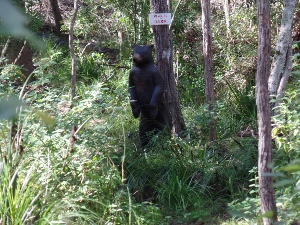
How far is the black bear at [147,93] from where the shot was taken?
6.23 metres

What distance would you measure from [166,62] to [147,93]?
69cm

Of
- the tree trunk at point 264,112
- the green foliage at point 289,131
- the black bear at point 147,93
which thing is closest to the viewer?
the tree trunk at point 264,112

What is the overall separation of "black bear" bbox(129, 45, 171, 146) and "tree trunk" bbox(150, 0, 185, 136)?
0.27 m

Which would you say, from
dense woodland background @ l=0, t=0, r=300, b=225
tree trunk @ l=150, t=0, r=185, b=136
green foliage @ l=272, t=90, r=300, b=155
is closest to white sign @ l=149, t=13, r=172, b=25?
tree trunk @ l=150, t=0, r=185, b=136

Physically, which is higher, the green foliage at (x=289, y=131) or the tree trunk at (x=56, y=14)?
the tree trunk at (x=56, y=14)

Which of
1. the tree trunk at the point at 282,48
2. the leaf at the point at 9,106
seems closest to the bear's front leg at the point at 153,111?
the tree trunk at the point at 282,48

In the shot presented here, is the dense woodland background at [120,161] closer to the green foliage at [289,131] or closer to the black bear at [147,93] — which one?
the green foliage at [289,131]

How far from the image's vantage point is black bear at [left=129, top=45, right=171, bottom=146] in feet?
20.5

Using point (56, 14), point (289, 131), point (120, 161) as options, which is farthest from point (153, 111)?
point (56, 14)

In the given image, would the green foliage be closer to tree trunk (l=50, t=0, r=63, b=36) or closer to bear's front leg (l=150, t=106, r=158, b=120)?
bear's front leg (l=150, t=106, r=158, b=120)

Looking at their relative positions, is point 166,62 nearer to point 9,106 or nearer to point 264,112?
point 264,112

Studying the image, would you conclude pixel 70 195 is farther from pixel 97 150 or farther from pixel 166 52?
pixel 166 52

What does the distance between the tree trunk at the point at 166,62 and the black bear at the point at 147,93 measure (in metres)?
0.27

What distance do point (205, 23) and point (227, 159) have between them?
2284 millimetres
